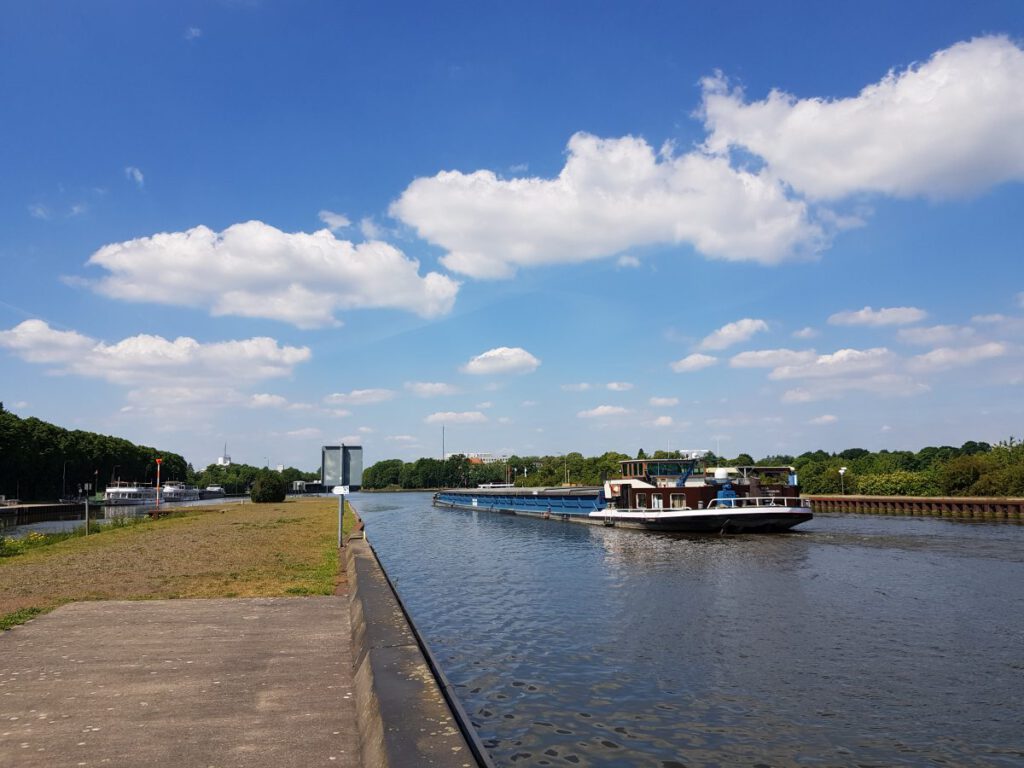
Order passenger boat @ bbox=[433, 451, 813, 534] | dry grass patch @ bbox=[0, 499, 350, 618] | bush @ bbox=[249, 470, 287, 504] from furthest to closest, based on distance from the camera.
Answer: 1. bush @ bbox=[249, 470, 287, 504]
2. passenger boat @ bbox=[433, 451, 813, 534]
3. dry grass patch @ bbox=[0, 499, 350, 618]

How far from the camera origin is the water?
35.0 ft

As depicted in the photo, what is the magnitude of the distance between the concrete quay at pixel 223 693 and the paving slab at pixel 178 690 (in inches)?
0.9

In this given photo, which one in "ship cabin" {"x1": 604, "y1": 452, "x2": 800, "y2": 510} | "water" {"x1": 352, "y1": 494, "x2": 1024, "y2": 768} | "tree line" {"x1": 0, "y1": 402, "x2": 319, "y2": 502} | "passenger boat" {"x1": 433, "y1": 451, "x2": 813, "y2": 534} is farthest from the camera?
"tree line" {"x1": 0, "y1": 402, "x2": 319, "y2": 502}

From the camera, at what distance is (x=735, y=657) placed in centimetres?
1558

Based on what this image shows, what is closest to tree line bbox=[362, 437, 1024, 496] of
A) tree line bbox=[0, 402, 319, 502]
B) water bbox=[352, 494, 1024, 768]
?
water bbox=[352, 494, 1024, 768]

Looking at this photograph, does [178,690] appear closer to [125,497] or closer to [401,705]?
[401,705]

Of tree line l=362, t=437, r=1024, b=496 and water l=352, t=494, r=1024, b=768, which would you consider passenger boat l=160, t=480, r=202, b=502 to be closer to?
tree line l=362, t=437, r=1024, b=496

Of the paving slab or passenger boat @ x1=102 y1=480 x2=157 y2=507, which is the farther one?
passenger boat @ x1=102 y1=480 x2=157 y2=507

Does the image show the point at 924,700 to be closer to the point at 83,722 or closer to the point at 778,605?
the point at 778,605

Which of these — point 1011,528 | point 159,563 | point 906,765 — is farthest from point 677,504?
point 906,765

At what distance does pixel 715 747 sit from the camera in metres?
10.4

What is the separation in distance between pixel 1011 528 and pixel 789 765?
5229 cm

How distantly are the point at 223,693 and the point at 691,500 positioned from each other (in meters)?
48.6

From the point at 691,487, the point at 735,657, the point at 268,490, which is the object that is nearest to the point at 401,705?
the point at 735,657
